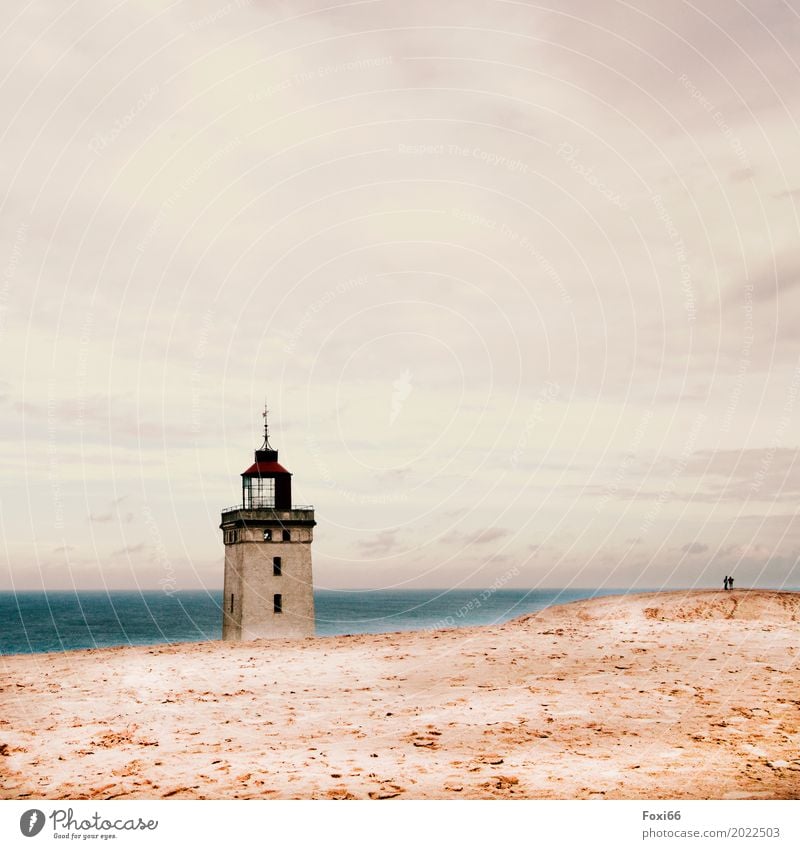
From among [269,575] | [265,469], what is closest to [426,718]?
[269,575]

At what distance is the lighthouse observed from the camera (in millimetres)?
46156

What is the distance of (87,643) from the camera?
382 feet

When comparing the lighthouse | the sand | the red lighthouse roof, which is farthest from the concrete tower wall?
the sand

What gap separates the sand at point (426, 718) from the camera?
1705 cm

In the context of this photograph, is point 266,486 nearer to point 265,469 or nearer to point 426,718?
point 265,469

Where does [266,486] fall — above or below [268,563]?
above

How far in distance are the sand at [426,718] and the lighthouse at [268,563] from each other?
8445mm

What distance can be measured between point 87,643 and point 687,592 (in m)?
92.0

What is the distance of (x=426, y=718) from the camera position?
74.0 feet

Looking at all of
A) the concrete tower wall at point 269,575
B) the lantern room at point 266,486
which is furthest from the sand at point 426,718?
the lantern room at point 266,486

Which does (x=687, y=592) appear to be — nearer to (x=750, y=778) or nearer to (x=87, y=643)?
(x=750, y=778)

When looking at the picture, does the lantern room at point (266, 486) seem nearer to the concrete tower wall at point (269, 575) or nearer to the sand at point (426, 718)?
the concrete tower wall at point (269, 575)

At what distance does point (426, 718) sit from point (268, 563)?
82.6ft
